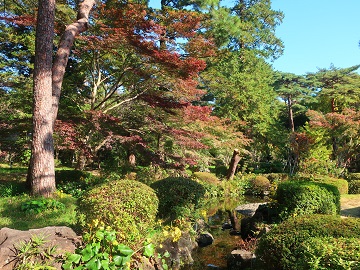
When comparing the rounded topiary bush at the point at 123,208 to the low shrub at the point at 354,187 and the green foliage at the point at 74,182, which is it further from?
the low shrub at the point at 354,187

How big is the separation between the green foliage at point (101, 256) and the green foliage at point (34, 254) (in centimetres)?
18

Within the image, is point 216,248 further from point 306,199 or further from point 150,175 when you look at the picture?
point 150,175

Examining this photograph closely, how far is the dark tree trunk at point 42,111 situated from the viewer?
6875 millimetres

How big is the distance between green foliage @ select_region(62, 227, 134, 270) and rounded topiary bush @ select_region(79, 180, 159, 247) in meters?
0.70

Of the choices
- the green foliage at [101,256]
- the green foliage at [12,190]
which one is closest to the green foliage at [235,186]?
the green foliage at [12,190]

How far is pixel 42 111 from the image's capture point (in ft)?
22.7

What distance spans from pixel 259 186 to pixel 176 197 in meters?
Result: 9.87

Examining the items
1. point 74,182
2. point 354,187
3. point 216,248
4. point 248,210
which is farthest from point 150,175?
point 354,187

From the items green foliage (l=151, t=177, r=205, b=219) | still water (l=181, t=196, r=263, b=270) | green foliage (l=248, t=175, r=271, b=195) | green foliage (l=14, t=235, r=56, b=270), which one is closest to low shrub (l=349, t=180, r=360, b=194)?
green foliage (l=248, t=175, r=271, b=195)

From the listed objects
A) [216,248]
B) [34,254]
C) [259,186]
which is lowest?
[216,248]

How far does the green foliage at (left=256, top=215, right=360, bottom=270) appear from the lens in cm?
276

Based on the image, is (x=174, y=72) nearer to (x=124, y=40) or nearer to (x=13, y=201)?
(x=124, y=40)

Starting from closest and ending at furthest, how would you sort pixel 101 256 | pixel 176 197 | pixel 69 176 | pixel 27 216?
pixel 101 256
pixel 27 216
pixel 176 197
pixel 69 176

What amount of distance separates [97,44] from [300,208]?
25.9ft
